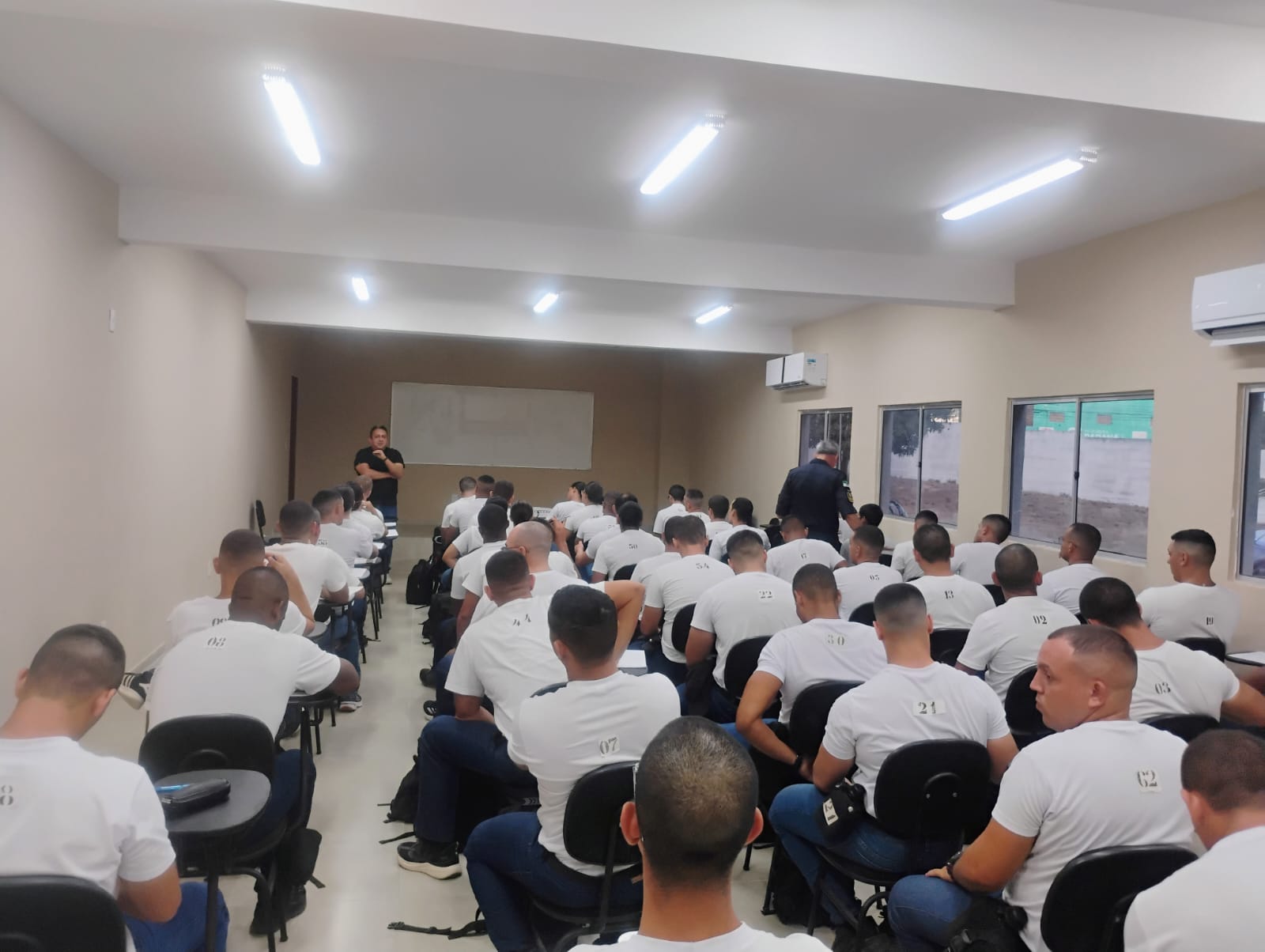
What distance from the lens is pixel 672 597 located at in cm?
432

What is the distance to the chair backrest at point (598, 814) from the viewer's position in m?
2.00

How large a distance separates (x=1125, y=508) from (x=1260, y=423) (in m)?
1.12

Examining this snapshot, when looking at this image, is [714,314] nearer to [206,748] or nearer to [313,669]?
[313,669]

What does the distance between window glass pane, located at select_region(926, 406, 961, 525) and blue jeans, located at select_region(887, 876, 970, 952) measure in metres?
5.93

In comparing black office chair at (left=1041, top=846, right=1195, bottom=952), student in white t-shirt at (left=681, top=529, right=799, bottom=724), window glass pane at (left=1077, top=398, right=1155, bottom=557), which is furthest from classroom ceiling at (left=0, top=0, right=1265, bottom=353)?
black office chair at (left=1041, top=846, right=1195, bottom=952)

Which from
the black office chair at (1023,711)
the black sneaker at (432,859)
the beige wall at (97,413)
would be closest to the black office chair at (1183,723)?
the black office chair at (1023,711)

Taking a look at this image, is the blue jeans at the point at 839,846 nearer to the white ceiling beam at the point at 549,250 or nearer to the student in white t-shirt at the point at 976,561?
the student in white t-shirt at the point at 976,561

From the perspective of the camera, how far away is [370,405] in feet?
43.7

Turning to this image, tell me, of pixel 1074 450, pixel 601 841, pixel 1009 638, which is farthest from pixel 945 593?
pixel 1074 450

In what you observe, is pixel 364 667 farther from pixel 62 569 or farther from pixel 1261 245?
pixel 1261 245

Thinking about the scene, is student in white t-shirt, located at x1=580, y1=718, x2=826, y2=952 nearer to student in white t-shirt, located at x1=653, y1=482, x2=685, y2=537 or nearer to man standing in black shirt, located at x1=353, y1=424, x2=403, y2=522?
student in white t-shirt, located at x1=653, y1=482, x2=685, y2=537

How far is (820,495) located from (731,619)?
3791 millimetres

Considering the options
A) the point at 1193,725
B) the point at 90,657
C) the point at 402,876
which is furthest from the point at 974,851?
the point at 402,876

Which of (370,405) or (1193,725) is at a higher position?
(370,405)
